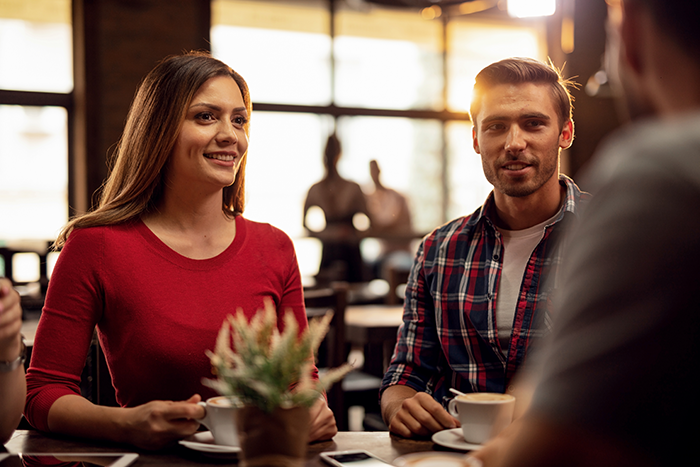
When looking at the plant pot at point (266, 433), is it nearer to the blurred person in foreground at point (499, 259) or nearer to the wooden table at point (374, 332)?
the blurred person in foreground at point (499, 259)

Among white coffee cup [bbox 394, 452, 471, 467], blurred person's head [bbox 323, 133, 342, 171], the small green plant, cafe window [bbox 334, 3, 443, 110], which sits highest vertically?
cafe window [bbox 334, 3, 443, 110]

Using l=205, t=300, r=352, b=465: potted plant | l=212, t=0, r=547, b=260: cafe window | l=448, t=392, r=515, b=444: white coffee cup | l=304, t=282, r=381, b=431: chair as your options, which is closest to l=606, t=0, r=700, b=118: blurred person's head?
l=205, t=300, r=352, b=465: potted plant

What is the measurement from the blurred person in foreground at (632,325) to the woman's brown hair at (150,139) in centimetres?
128

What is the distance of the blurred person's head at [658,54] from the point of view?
1.85 ft

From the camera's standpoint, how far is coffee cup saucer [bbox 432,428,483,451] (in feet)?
3.71

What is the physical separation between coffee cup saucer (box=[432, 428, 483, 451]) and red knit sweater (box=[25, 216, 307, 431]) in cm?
56

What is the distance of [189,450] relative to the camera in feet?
3.69

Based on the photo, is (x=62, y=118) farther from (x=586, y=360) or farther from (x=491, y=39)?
(x=586, y=360)

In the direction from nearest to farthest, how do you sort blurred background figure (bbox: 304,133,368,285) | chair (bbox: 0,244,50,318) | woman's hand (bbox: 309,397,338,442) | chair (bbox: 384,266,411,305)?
woman's hand (bbox: 309,397,338,442) → chair (bbox: 0,244,50,318) → chair (bbox: 384,266,411,305) → blurred background figure (bbox: 304,133,368,285)

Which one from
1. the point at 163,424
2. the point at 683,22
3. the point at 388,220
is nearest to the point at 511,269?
the point at 163,424

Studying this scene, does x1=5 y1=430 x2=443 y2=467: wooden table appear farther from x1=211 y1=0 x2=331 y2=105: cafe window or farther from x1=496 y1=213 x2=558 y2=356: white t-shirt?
x1=211 y1=0 x2=331 y2=105: cafe window

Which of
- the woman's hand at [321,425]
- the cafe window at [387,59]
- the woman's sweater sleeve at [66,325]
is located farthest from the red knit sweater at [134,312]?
the cafe window at [387,59]

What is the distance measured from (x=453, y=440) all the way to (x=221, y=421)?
411 millimetres

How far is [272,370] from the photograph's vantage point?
0.77 metres
